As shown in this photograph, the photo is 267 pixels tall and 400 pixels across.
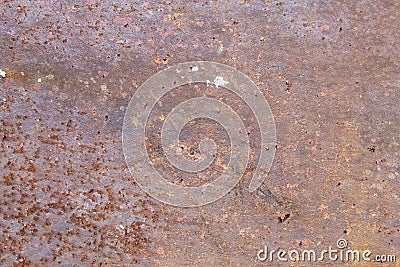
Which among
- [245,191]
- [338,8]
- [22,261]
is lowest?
[22,261]

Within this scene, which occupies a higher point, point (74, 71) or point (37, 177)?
point (74, 71)

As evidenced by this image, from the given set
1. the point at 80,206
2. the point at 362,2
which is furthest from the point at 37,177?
the point at 362,2

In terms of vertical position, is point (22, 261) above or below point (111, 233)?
below

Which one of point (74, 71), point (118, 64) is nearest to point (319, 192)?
point (118, 64)

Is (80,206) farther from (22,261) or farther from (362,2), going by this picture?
(362,2)

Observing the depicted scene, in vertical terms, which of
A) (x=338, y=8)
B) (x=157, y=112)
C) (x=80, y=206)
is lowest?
(x=80, y=206)

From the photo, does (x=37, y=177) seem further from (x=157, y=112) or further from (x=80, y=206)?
(x=157, y=112)
